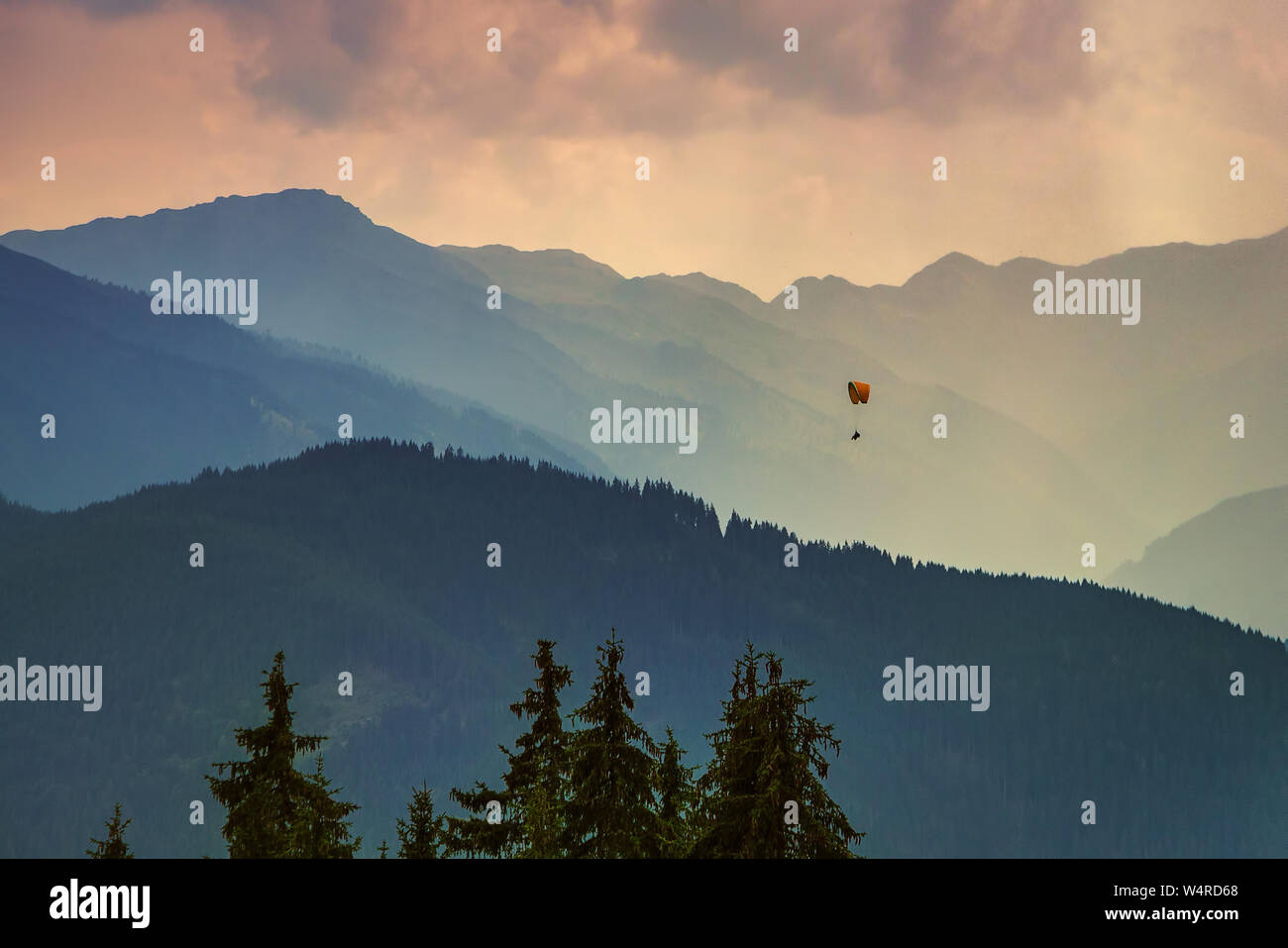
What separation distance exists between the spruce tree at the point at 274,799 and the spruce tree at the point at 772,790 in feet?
38.2

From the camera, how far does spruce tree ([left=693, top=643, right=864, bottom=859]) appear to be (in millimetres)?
29375

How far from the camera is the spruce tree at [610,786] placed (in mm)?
32719

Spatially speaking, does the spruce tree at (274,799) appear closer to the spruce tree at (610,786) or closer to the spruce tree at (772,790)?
the spruce tree at (610,786)

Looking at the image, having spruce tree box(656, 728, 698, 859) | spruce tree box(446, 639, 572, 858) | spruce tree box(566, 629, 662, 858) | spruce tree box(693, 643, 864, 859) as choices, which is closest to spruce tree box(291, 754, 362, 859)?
spruce tree box(446, 639, 572, 858)

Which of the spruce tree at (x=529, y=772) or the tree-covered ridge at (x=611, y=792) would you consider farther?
the spruce tree at (x=529, y=772)

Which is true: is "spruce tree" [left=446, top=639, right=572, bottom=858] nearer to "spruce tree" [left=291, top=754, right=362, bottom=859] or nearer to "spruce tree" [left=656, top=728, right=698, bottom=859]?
"spruce tree" [left=656, top=728, right=698, bottom=859]

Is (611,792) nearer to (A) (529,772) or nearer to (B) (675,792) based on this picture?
(B) (675,792)

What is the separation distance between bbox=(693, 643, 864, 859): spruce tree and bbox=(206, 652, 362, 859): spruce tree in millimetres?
11653

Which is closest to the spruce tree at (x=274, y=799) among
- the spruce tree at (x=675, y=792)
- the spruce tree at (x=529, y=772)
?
the spruce tree at (x=529, y=772)
